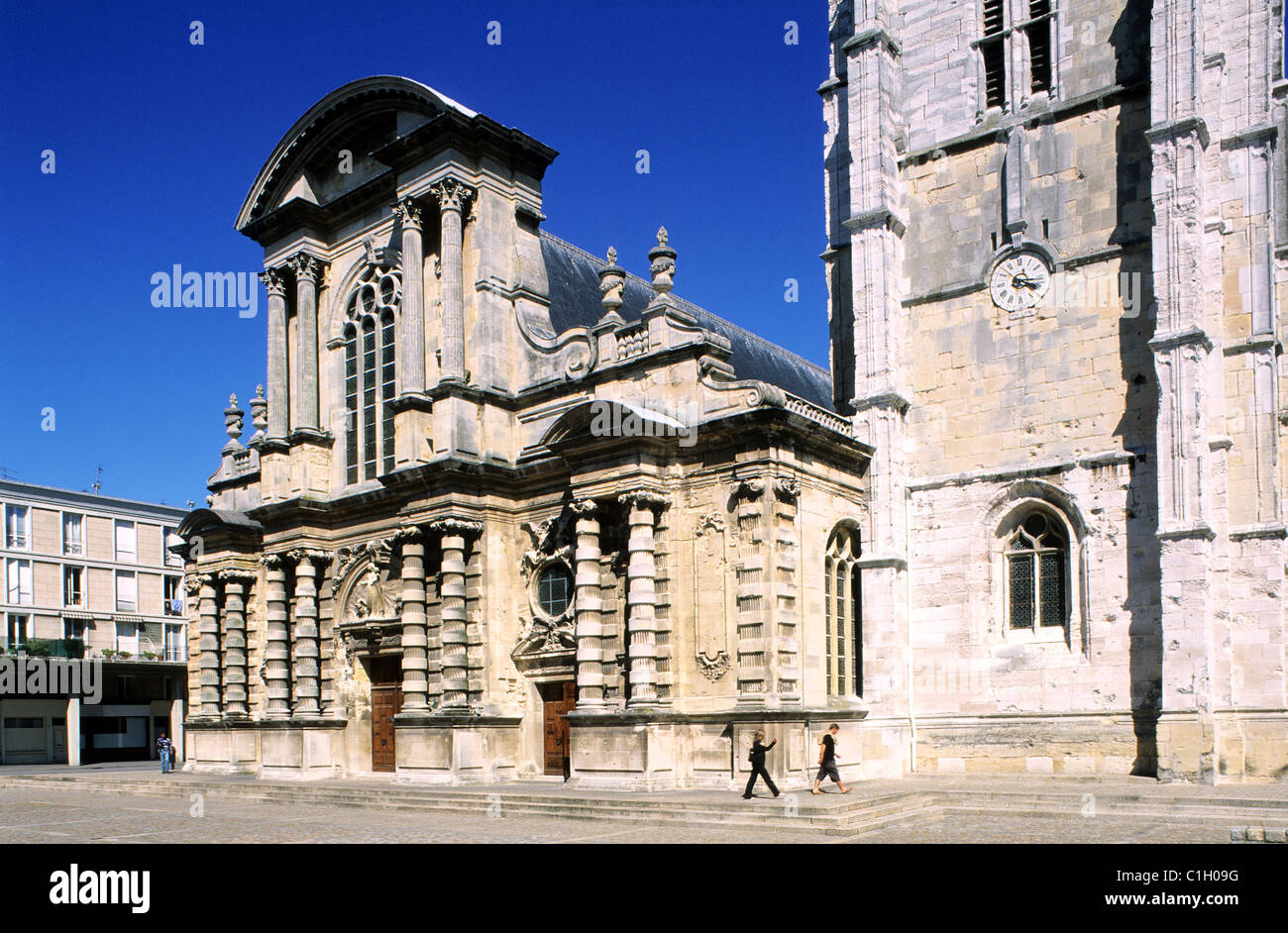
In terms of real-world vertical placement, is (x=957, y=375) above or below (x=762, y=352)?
below

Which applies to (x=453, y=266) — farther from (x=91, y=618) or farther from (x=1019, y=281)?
(x=91, y=618)

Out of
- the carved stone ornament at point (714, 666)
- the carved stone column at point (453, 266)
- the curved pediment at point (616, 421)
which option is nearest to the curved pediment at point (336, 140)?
the carved stone column at point (453, 266)

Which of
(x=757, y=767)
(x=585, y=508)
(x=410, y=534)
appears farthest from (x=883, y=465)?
(x=410, y=534)

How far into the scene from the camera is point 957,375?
24.4 m

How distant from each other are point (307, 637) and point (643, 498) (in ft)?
36.0

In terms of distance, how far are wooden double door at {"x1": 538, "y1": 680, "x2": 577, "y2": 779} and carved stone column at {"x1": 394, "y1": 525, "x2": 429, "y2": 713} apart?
2.63 meters

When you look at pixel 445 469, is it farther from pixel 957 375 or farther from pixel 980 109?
pixel 980 109

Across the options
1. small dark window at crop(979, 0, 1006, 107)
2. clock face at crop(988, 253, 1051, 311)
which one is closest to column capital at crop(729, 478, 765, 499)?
clock face at crop(988, 253, 1051, 311)

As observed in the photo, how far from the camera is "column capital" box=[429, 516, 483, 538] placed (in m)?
24.5

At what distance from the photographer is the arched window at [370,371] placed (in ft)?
94.2

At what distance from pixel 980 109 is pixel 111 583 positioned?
45.6 m

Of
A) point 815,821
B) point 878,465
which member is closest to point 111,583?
point 878,465

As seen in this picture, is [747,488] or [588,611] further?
[588,611]

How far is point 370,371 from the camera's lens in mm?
29469
